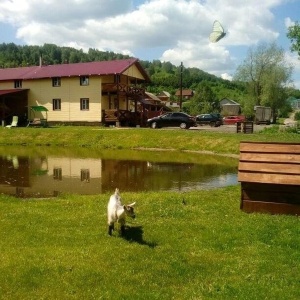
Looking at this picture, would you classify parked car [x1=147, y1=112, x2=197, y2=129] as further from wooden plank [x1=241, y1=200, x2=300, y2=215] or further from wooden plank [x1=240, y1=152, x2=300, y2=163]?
wooden plank [x1=241, y1=200, x2=300, y2=215]

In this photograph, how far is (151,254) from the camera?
6145mm

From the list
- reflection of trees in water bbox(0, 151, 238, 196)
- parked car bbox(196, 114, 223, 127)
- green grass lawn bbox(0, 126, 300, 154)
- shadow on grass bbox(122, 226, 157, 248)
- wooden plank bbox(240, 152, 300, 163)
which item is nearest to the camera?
shadow on grass bbox(122, 226, 157, 248)

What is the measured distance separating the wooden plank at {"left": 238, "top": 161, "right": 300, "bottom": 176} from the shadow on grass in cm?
268

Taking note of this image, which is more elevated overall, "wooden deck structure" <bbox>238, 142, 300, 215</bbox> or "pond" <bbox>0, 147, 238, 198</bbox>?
"wooden deck structure" <bbox>238, 142, 300, 215</bbox>

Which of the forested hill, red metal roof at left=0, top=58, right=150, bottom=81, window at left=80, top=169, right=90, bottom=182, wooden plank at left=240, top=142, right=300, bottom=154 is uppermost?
the forested hill

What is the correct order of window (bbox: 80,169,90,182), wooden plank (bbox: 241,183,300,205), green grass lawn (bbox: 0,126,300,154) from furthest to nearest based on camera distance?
green grass lawn (bbox: 0,126,300,154) → window (bbox: 80,169,90,182) → wooden plank (bbox: 241,183,300,205)

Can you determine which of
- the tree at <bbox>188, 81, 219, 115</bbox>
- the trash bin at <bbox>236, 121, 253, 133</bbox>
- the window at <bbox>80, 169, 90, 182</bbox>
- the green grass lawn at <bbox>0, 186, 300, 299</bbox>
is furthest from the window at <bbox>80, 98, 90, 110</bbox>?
the green grass lawn at <bbox>0, 186, 300, 299</bbox>

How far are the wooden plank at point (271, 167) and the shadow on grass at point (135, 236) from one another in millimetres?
2677

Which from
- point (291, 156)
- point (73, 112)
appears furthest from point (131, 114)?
point (291, 156)

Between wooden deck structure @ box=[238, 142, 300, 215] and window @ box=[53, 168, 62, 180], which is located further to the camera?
window @ box=[53, 168, 62, 180]

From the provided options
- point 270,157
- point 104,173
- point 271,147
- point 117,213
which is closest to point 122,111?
point 104,173

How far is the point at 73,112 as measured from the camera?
44625 mm

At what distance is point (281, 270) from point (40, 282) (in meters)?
3.24

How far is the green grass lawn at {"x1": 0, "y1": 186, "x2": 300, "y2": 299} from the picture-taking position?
4977mm
